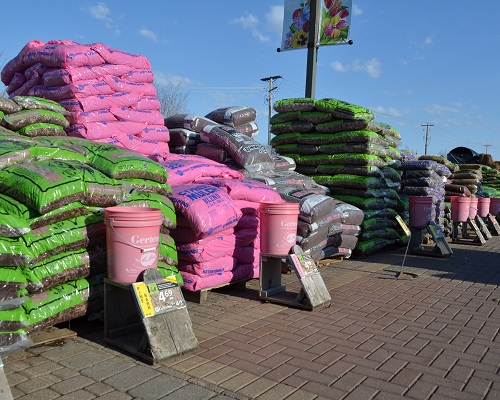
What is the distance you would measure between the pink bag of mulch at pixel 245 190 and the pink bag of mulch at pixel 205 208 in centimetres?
22

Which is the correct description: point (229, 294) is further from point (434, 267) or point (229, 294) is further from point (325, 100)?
point (325, 100)

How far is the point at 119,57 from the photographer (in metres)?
6.52

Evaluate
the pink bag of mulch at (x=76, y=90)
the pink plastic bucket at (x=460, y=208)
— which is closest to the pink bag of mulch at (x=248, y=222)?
the pink bag of mulch at (x=76, y=90)

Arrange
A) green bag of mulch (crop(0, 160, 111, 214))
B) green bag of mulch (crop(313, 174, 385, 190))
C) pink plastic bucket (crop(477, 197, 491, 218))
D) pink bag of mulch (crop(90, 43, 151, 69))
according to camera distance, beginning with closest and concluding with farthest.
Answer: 1. green bag of mulch (crop(0, 160, 111, 214))
2. pink bag of mulch (crop(90, 43, 151, 69))
3. green bag of mulch (crop(313, 174, 385, 190))
4. pink plastic bucket (crop(477, 197, 491, 218))

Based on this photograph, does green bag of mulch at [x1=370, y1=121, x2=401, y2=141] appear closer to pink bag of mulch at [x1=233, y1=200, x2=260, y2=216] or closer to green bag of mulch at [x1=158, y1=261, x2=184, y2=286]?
pink bag of mulch at [x1=233, y1=200, x2=260, y2=216]

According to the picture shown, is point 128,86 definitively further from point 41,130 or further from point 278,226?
point 278,226

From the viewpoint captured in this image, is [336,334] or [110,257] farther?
[336,334]

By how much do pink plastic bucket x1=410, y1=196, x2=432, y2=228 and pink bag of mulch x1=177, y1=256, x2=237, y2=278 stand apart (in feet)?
16.3

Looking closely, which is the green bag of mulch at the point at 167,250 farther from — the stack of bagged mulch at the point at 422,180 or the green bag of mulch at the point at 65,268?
the stack of bagged mulch at the point at 422,180

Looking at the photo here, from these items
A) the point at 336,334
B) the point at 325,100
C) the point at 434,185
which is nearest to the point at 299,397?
the point at 336,334

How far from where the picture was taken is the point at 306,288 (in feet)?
16.4

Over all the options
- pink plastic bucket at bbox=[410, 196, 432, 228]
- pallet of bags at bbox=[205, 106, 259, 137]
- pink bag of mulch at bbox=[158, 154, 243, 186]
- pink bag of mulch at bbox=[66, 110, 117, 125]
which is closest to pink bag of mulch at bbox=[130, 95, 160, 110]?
pink bag of mulch at bbox=[66, 110, 117, 125]

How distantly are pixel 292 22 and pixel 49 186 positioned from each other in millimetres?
8539

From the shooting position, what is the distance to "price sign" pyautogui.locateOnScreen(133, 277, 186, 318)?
3521 millimetres
